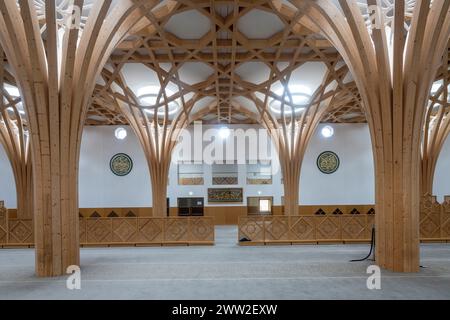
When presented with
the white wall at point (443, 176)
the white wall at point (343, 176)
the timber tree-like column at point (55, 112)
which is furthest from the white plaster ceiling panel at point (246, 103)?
the white wall at point (443, 176)

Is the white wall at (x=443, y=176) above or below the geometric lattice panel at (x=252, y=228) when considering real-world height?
above

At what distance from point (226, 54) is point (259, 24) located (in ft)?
9.64

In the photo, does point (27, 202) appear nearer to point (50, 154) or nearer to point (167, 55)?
point (167, 55)

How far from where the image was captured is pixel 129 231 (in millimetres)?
14117

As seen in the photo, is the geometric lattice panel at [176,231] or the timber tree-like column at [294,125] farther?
the timber tree-like column at [294,125]

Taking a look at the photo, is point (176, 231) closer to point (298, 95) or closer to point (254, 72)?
point (254, 72)

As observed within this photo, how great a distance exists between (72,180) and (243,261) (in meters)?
5.42

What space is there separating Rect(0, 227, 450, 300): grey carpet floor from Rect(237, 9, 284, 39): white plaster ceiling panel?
8475mm

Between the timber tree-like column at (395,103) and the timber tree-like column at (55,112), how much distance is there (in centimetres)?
642

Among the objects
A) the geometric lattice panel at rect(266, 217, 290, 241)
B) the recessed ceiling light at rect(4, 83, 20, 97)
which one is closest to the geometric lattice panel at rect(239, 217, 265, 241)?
the geometric lattice panel at rect(266, 217, 290, 241)

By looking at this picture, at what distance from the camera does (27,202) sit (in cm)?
2181

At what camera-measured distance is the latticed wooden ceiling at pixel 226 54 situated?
11922 millimetres

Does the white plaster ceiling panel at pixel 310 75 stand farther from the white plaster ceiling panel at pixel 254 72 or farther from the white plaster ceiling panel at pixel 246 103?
the white plaster ceiling panel at pixel 246 103

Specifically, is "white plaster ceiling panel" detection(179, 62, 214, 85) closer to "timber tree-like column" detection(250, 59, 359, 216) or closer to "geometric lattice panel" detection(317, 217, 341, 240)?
"timber tree-like column" detection(250, 59, 359, 216)
